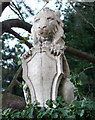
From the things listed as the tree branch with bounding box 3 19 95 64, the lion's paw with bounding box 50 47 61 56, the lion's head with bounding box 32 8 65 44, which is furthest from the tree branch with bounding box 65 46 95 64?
the lion's paw with bounding box 50 47 61 56

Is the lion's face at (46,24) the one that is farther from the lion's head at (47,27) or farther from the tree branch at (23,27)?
the tree branch at (23,27)

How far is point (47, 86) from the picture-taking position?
3.62 m

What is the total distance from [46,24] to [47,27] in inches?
2.1

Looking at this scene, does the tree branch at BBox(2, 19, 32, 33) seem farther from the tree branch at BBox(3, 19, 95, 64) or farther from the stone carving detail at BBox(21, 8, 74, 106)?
the stone carving detail at BBox(21, 8, 74, 106)

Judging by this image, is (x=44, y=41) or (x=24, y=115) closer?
(x=24, y=115)

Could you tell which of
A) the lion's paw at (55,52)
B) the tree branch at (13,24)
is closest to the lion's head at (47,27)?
the lion's paw at (55,52)

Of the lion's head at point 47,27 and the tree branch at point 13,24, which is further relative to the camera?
the tree branch at point 13,24

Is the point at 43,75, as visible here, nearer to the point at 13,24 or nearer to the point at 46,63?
the point at 46,63

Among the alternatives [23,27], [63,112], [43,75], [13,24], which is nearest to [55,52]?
[43,75]

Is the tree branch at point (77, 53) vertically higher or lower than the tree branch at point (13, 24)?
lower

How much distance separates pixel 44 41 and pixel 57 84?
2.60 ft

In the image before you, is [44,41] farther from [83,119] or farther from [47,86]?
[83,119]

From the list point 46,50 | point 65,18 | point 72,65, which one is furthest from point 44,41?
point 65,18

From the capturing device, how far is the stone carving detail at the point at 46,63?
361cm
